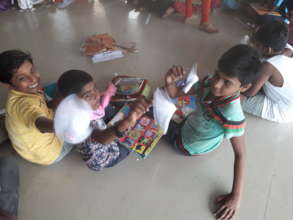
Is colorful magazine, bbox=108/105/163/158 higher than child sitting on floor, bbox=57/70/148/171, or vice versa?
child sitting on floor, bbox=57/70/148/171

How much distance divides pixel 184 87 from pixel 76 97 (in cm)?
37

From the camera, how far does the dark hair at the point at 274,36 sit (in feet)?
4.22

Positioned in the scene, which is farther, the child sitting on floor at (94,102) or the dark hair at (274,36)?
the dark hair at (274,36)

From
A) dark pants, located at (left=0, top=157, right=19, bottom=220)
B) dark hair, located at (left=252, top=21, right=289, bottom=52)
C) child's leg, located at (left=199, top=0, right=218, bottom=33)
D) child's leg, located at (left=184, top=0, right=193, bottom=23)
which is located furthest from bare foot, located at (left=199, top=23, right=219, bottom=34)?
dark pants, located at (left=0, top=157, right=19, bottom=220)

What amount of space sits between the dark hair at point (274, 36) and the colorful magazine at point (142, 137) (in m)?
0.75

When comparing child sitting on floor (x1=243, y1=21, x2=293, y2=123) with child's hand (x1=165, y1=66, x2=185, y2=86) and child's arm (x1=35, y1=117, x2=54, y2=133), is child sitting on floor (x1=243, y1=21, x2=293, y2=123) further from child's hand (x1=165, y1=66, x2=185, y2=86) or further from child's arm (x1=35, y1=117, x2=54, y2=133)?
child's arm (x1=35, y1=117, x2=54, y2=133)

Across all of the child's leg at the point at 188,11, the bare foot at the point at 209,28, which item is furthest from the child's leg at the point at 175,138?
the child's leg at the point at 188,11

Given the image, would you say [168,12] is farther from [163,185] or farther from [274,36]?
[163,185]

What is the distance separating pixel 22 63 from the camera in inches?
40.3

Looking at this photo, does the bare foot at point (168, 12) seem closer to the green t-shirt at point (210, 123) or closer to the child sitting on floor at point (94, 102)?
the green t-shirt at point (210, 123)

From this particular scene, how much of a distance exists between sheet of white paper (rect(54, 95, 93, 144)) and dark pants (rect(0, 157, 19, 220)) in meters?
0.53

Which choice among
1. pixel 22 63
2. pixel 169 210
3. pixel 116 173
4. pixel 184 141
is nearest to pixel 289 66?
pixel 184 141

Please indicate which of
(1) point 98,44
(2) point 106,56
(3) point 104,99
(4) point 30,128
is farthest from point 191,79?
(1) point 98,44

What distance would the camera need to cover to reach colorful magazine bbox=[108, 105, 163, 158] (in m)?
1.35
